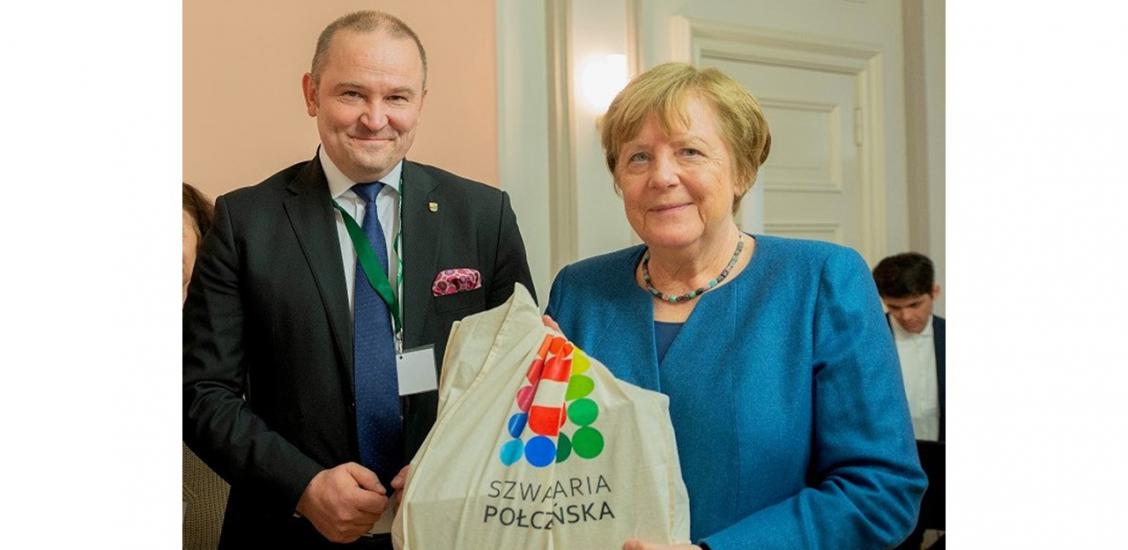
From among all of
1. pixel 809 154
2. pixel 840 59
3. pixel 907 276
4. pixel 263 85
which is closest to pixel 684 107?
pixel 263 85

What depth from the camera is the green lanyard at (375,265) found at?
5.56ft

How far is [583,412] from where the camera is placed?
131cm

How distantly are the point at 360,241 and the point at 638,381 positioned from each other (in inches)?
21.4

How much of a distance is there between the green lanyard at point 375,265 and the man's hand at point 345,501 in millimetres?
239

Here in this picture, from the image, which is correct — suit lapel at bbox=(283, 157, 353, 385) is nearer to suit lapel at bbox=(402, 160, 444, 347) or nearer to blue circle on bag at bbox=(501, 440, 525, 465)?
suit lapel at bbox=(402, 160, 444, 347)

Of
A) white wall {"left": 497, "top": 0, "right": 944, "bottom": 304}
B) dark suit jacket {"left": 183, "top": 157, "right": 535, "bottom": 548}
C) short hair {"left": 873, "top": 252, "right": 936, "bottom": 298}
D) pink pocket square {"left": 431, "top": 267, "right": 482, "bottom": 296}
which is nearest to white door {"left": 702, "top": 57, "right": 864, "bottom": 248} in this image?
white wall {"left": 497, "top": 0, "right": 944, "bottom": 304}

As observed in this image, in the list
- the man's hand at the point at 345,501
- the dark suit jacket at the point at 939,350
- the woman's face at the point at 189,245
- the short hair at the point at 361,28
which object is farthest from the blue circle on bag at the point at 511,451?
the dark suit jacket at the point at 939,350

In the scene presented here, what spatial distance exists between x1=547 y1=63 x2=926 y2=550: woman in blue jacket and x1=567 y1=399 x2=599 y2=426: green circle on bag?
160 mm

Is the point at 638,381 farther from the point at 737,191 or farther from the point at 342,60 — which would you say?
the point at 342,60

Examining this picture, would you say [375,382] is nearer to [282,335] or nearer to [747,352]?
[282,335]

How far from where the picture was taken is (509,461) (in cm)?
131

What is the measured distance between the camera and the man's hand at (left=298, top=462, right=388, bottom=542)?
5.06ft

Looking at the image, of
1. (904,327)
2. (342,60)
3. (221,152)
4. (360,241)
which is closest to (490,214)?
(360,241)
